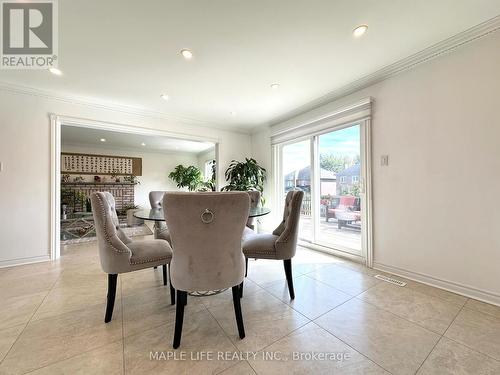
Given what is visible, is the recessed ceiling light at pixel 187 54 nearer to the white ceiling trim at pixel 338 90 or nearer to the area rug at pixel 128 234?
the white ceiling trim at pixel 338 90

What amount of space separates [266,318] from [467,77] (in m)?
2.76

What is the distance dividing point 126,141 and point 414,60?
6.44 meters

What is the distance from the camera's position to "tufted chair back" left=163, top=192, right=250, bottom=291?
121cm

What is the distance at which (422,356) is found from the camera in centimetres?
124

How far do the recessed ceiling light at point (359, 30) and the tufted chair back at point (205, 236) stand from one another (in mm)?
1742

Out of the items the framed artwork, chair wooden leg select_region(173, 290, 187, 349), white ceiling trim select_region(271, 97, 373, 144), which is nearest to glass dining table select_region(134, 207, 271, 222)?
chair wooden leg select_region(173, 290, 187, 349)

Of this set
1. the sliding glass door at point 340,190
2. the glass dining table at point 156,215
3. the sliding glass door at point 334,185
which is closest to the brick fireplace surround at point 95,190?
the glass dining table at point 156,215

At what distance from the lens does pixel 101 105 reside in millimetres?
3193

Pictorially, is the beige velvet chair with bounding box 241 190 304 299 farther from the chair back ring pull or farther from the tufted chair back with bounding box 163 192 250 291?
the chair back ring pull

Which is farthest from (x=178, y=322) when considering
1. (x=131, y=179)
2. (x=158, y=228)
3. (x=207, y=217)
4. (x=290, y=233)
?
(x=131, y=179)

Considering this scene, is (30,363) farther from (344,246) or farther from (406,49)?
(406,49)

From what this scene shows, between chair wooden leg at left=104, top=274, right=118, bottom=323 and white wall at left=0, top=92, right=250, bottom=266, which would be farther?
white wall at left=0, top=92, right=250, bottom=266

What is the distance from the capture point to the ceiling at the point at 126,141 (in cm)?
503

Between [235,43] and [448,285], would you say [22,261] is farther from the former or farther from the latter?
[448,285]
